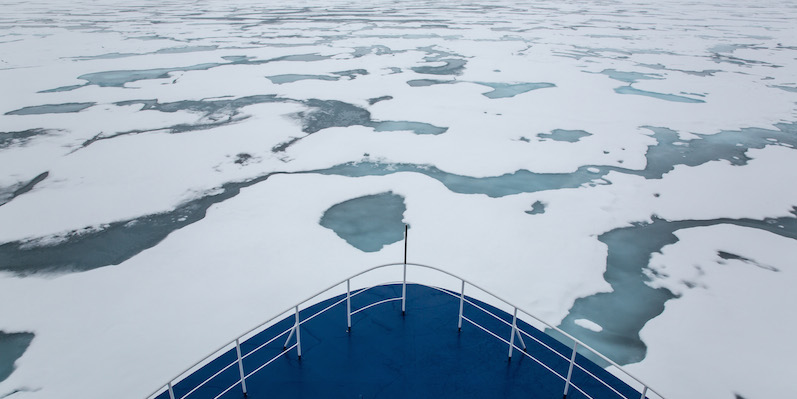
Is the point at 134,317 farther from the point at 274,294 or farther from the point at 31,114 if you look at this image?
the point at 31,114

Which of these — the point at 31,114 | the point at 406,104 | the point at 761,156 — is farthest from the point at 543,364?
the point at 31,114

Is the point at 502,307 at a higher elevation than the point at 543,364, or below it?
below

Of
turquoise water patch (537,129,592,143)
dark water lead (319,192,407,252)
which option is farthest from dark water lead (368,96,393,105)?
dark water lead (319,192,407,252)

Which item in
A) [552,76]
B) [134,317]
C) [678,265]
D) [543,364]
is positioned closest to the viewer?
[543,364]

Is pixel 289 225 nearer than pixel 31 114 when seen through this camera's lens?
Yes

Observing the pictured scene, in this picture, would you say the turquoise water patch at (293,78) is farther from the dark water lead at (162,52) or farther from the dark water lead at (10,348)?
the dark water lead at (10,348)

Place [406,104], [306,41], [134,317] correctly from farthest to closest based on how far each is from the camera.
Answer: [306,41], [406,104], [134,317]

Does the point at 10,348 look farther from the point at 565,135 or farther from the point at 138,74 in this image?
the point at 138,74
